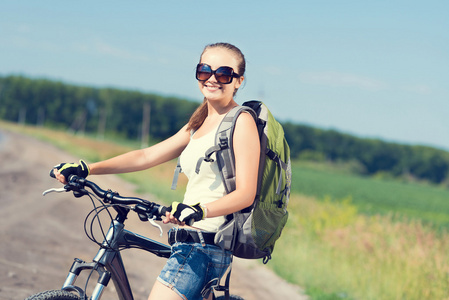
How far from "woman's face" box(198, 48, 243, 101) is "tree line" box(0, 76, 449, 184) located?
9207 cm

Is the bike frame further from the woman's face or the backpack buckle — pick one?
the woman's face

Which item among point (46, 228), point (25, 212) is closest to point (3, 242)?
point (46, 228)

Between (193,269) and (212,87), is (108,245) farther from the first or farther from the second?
(212,87)

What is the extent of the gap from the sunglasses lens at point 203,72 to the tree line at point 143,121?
92.1 metres

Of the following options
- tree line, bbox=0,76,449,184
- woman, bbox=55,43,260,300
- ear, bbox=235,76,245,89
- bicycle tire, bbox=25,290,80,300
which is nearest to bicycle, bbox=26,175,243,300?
bicycle tire, bbox=25,290,80,300

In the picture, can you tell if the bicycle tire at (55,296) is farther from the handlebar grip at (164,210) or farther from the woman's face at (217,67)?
the woman's face at (217,67)

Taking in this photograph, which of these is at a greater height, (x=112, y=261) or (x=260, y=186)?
(x=260, y=186)

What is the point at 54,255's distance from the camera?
7184mm

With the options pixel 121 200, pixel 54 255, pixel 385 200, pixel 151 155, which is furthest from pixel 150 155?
pixel 385 200

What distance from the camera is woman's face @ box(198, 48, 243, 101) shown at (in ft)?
9.04

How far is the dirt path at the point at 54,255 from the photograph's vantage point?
5.89m

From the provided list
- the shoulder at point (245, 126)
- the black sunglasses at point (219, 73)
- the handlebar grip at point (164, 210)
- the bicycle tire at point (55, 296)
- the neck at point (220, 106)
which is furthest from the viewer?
the neck at point (220, 106)

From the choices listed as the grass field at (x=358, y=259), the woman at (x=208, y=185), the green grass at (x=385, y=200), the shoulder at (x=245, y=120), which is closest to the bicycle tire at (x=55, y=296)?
the woman at (x=208, y=185)

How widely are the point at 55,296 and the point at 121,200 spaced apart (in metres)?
0.50
